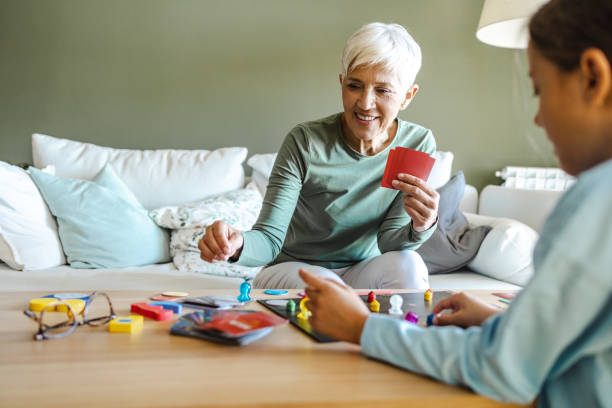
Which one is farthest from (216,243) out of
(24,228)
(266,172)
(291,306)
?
(266,172)

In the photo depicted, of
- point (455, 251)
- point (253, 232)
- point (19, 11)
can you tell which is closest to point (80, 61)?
point (19, 11)

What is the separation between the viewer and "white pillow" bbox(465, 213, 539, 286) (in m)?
1.79

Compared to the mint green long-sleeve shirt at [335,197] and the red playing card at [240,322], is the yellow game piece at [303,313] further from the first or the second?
the mint green long-sleeve shirt at [335,197]

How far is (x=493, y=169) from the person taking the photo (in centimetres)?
276

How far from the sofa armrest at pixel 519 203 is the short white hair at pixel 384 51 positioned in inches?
40.1

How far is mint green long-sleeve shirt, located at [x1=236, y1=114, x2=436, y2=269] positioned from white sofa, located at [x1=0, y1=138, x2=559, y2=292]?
32 centimetres

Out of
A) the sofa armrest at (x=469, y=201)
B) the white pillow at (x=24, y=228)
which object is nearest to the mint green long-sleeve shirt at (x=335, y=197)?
the white pillow at (x=24, y=228)

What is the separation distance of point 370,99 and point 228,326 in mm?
848

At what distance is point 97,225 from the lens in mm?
1789

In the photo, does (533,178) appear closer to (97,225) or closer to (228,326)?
(97,225)

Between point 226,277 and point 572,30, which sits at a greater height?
point 572,30

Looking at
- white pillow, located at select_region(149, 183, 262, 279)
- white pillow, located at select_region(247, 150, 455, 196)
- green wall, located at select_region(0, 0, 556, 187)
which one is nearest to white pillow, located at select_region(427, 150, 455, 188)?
white pillow, located at select_region(247, 150, 455, 196)

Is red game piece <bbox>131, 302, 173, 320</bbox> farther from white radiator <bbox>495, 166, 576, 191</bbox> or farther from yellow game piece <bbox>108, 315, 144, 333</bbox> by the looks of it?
white radiator <bbox>495, 166, 576, 191</bbox>

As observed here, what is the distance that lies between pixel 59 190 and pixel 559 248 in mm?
1748
